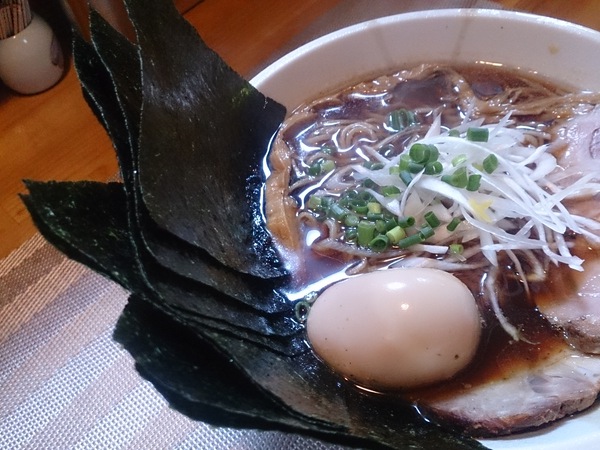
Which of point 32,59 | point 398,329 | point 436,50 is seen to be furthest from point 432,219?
point 32,59

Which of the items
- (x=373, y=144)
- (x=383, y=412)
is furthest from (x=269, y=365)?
(x=373, y=144)

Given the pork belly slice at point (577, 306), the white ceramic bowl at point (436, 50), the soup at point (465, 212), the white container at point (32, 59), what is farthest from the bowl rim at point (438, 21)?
the white container at point (32, 59)

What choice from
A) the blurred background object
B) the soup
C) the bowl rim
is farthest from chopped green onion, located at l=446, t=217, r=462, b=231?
the blurred background object

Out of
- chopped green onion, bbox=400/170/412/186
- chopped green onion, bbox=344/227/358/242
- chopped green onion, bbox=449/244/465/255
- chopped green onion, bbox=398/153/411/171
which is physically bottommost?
chopped green onion, bbox=449/244/465/255

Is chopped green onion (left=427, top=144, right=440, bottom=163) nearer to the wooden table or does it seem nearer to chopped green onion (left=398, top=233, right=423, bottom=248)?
chopped green onion (left=398, top=233, right=423, bottom=248)

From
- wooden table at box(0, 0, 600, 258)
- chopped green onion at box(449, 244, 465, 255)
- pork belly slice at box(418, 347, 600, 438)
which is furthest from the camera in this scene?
wooden table at box(0, 0, 600, 258)

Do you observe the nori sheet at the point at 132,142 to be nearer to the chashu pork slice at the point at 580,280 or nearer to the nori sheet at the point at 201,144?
the nori sheet at the point at 201,144
